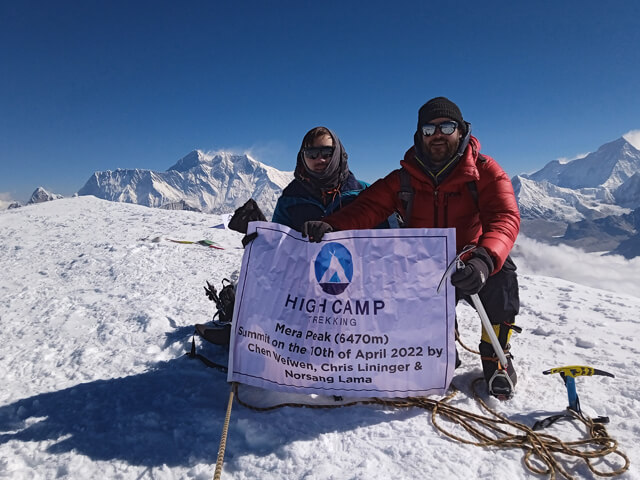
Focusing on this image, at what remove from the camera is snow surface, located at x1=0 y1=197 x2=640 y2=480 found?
2195 mm

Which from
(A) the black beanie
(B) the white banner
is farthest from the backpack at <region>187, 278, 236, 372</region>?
(A) the black beanie

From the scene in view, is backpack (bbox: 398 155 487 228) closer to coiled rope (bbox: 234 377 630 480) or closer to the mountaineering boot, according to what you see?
the mountaineering boot

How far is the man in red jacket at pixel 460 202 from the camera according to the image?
2982 millimetres

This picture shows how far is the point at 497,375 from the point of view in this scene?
9.55ft

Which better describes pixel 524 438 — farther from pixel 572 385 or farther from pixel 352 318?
pixel 352 318

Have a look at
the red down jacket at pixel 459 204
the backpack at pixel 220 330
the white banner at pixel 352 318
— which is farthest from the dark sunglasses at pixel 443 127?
the backpack at pixel 220 330

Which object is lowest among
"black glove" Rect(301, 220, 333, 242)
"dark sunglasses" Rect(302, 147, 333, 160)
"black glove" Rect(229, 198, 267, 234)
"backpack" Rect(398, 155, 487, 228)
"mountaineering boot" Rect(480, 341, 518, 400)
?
"mountaineering boot" Rect(480, 341, 518, 400)

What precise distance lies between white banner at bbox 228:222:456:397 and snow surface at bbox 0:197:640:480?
0.79 feet

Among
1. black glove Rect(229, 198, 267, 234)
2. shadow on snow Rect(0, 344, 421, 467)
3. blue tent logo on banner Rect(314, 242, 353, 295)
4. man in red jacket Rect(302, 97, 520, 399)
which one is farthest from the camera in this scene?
black glove Rect(229, 198, 267, 234)

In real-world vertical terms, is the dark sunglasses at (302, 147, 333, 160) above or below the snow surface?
above

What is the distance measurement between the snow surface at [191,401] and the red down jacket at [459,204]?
1287mm

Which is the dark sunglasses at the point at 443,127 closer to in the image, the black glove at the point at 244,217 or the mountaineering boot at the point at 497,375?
the black glove at the point at 244,217

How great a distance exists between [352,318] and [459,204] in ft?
4.71

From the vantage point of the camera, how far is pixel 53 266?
7684 mm
